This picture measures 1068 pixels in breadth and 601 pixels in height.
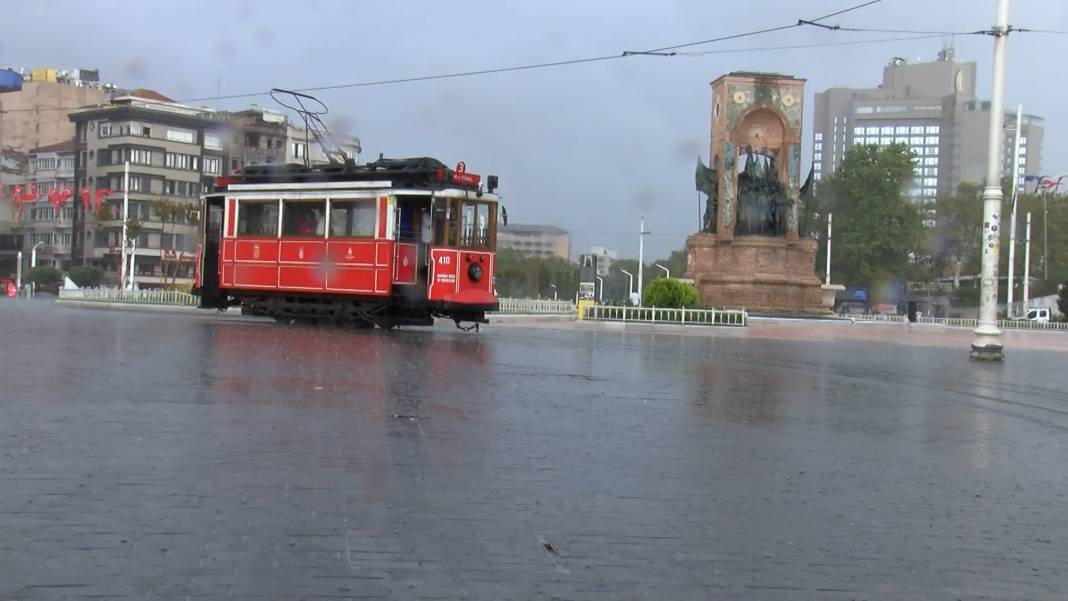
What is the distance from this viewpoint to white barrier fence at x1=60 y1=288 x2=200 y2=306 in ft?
133

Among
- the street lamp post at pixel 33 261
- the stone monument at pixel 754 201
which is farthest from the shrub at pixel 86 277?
the stone monument at pixel 754 201

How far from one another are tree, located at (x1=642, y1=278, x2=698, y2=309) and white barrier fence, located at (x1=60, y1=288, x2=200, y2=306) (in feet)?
56.5

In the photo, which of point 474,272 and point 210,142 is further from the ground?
point 210,142

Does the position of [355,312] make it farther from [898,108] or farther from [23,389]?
[898,108]

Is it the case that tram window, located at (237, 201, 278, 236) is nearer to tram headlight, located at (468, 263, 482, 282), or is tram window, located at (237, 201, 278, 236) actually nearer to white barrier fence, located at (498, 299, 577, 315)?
tram headlight, located at (468, 263, 482, 282)

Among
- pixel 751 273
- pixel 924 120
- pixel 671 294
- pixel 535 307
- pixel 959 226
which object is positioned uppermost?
pixel 924 120

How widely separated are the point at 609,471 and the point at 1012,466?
3.51m

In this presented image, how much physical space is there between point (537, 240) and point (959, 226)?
122 ft

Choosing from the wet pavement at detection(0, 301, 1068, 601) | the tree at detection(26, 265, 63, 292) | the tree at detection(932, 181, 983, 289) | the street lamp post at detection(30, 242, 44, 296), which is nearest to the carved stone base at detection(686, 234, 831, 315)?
the wet pavement at detection(0, 301, 1068, 601)

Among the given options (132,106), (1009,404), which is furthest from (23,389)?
(132,106)

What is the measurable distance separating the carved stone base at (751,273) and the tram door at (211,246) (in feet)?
83.2

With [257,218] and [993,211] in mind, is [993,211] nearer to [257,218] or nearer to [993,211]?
[993,211]

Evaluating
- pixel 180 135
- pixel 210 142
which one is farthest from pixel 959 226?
pixel 180 135

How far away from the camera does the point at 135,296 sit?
4272 centimetres
